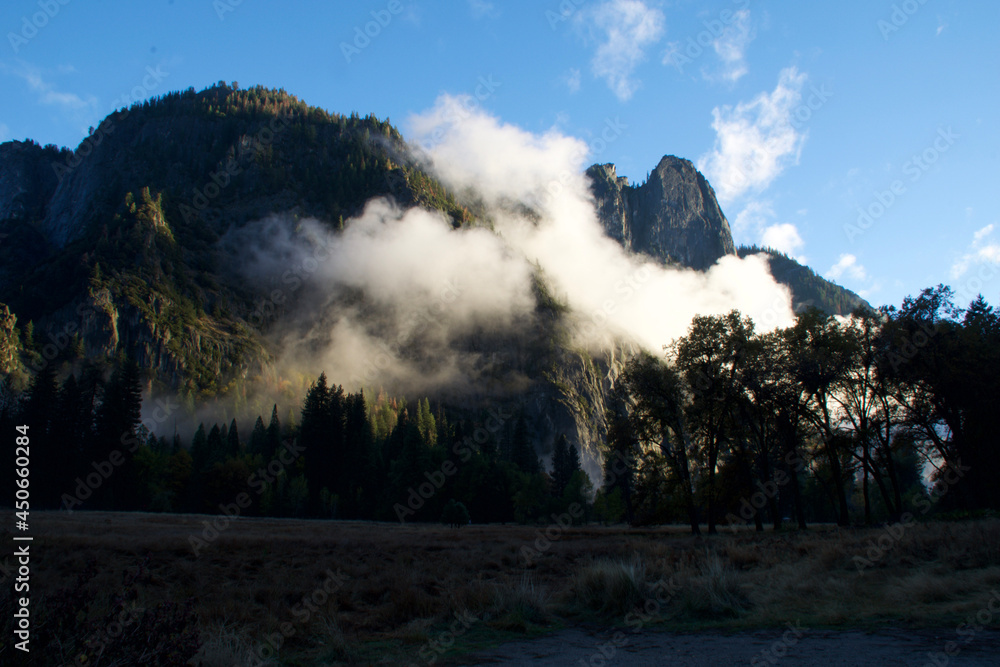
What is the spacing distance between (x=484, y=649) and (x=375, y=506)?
74.7 meters

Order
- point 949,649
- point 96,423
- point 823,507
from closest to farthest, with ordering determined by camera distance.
A: 1. point 949,649
2. point 96,423
3. point 823,507

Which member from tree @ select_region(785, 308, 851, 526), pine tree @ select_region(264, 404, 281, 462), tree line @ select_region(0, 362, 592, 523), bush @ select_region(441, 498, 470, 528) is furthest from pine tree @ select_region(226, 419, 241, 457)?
tree @ select_region(785, 308, 851, 526)

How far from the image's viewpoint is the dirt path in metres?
6.81

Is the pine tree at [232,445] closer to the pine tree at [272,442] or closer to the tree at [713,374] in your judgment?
the pine tree at [272,442]

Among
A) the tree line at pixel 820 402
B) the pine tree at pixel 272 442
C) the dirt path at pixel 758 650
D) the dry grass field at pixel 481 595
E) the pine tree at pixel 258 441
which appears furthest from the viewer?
the pine tree at pixel 258 441

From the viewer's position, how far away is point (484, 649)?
883 centimetres

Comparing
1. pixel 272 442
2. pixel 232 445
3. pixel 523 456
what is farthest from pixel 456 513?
pixel 232 445

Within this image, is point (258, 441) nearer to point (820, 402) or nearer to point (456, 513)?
point (456, 513)

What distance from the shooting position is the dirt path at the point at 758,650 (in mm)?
6812

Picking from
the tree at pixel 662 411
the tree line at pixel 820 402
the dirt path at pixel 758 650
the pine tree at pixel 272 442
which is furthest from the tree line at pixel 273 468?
the dirt path at pixel 758 650

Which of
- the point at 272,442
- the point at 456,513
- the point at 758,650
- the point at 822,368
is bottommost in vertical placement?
the point at 456,513

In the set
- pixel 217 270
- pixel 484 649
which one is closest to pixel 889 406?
pixel 484 649

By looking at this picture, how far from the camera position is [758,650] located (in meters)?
7.74

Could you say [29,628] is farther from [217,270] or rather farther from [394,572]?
[217,270]
